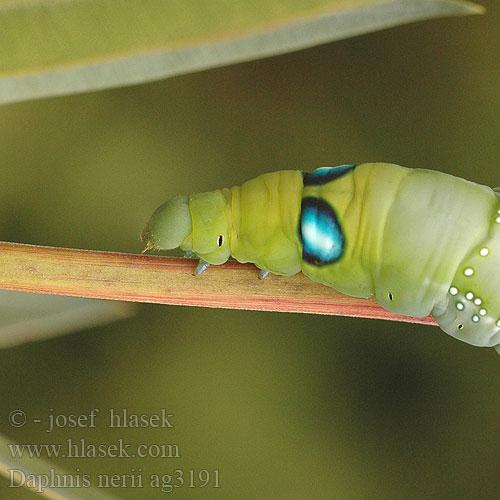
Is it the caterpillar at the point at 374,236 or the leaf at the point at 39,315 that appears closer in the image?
the caterpillar at the point at 374,236

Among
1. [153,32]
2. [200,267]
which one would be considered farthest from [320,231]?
[153,32]

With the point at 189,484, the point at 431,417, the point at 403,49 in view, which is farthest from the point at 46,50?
the point at 403,49

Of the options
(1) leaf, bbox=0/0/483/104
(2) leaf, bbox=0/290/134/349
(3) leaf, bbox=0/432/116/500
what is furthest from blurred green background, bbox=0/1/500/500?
(1) leaf, bbox=0/0/483/104

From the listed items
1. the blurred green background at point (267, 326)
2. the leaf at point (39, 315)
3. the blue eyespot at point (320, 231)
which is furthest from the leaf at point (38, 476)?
the blurred green background at point (267, 326)

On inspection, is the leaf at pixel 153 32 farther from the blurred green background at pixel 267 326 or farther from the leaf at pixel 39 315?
the blurred green background at pixel 267 326

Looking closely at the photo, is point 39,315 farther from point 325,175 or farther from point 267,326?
point 267,326

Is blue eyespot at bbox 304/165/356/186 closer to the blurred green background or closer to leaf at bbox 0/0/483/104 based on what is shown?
leaf at bbox 0/0/483/104

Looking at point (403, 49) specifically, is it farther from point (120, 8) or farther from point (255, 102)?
point (120, 8)
